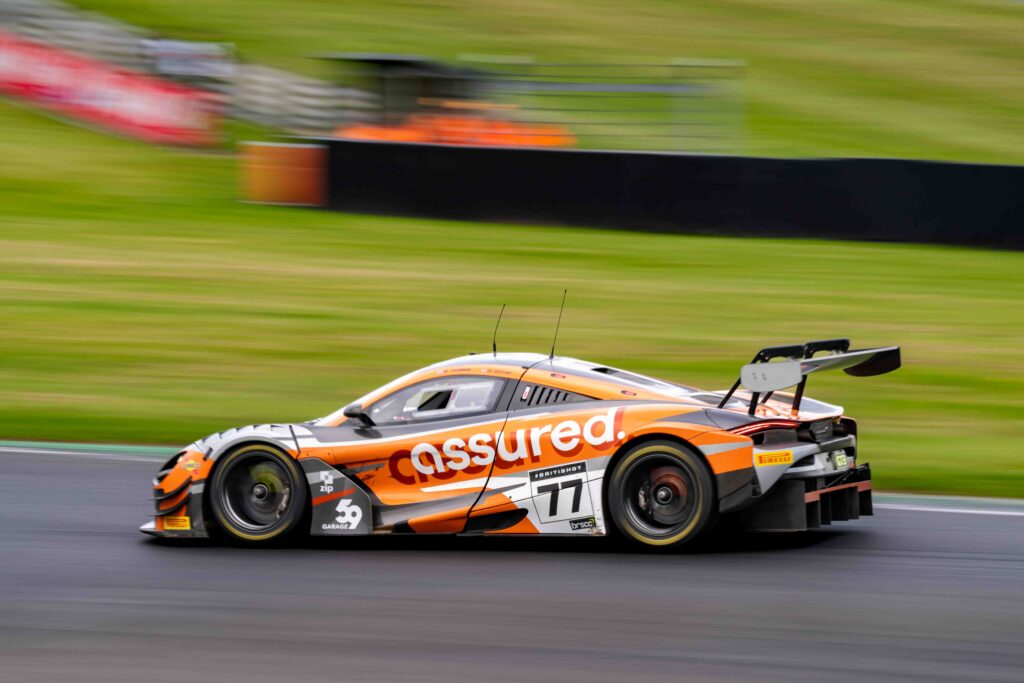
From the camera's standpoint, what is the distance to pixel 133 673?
5781mm

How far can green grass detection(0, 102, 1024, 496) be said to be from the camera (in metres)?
A: 12.2

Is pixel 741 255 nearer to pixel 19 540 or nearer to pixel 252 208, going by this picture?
pixel 252 208

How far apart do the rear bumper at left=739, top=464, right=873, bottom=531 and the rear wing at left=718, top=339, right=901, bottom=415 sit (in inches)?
18.2

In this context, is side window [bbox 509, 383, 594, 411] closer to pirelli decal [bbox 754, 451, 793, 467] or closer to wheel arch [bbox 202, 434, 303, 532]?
pirelli decal [bbox 754, 451, 793, 467]

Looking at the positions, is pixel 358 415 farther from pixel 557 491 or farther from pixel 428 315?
pixel 428 315

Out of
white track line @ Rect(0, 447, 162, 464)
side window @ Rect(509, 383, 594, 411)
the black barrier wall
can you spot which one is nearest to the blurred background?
the black barrier wall

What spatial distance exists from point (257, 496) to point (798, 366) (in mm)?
3157

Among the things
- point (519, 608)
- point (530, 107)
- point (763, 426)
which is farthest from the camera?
point (530, 107)

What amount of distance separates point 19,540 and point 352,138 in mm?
11859

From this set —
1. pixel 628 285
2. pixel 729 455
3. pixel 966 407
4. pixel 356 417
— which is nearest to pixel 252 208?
pixel 628 285

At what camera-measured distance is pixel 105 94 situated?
26.1 m

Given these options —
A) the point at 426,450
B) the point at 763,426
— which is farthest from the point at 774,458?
the point at 426,450

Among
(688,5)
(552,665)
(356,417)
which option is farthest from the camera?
(688,5)

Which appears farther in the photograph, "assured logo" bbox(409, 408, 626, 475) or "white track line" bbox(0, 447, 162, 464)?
"white track line" bbox(0, 447, 162, 464)
